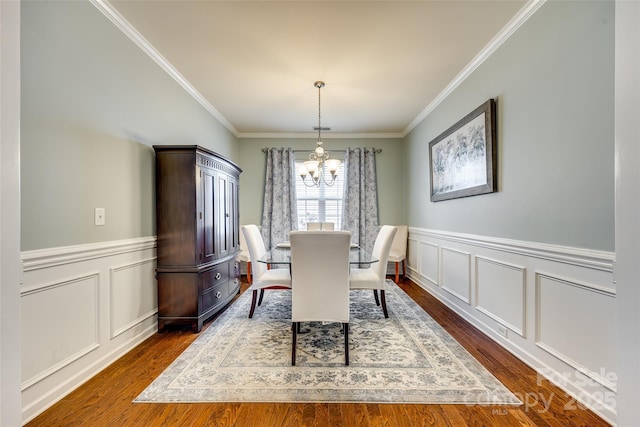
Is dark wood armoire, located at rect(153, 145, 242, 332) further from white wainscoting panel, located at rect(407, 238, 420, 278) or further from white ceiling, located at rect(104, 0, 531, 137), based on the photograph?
white wainscoting panel, located at rect(407, 238, 420, 278)

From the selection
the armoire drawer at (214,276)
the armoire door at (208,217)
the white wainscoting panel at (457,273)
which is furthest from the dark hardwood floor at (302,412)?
the armoire door at (208,217)

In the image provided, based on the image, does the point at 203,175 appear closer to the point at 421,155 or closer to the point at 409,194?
the point at 421,155

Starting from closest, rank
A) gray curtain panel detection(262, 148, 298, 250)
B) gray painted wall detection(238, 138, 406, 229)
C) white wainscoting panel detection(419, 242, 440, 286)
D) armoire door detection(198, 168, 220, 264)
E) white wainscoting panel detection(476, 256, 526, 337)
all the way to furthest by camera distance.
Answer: white wainscoting panel detection(476, 256, 526, 337) → armoire door detection(198, 168, 220, 264) → white wainscoting panel detection(419, 242, 440, 286) → gray curtain panel detection(262, 148, 298, 250) → gray painted wall detection(238, 138, 406, 229)

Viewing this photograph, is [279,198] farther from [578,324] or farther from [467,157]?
[578,324]

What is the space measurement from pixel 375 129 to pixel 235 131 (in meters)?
2.45

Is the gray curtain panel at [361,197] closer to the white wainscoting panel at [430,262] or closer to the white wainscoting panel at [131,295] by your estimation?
the white wainscoting panel at [430,262]

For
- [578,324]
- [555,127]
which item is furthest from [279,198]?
[578,324]

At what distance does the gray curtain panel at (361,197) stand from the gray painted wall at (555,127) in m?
2.32

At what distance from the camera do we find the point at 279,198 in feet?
16.1

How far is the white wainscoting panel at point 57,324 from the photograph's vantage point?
147cm

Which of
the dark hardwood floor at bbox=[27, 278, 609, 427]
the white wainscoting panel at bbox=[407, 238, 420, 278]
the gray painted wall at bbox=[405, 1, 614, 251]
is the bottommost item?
the dark hardwood floor at bbox=[27, 278, 609, 427]

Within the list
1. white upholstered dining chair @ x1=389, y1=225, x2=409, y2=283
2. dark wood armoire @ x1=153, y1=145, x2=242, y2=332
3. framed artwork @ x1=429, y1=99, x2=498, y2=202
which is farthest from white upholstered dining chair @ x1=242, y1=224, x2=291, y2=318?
white upholstered dining chair @ x1=389, y1=225, x2=409, y2=283

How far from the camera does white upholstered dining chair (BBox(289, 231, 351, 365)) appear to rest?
1.96 meters

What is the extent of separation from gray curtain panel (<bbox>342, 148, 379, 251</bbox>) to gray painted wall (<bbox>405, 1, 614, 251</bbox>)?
2319 mm
